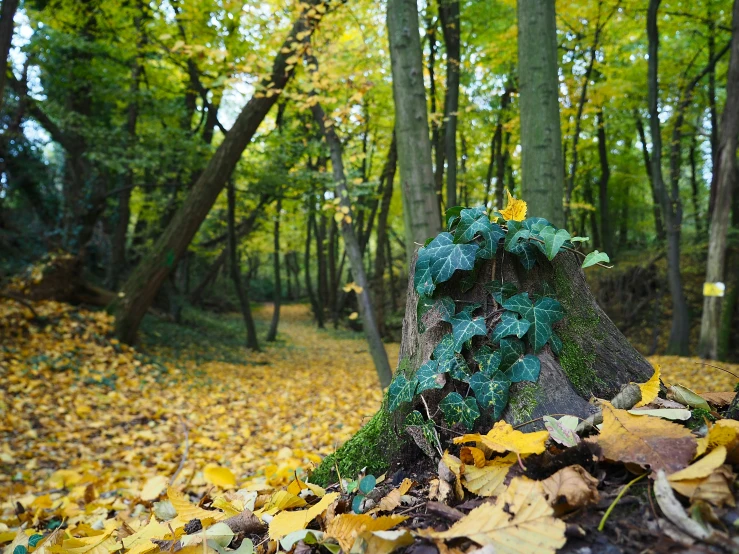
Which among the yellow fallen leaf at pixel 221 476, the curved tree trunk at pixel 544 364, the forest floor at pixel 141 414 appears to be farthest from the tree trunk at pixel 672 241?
the yellow fallen leaf at pixel 221 476

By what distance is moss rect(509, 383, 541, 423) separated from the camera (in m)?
1.35

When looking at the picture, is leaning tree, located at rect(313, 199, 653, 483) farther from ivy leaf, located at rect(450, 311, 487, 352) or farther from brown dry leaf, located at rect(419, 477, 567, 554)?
brown dry leaf, located at rect(419, 477, 567, 554)

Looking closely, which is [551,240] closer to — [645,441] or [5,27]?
[645,441]

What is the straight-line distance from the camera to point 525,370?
1.39 metres

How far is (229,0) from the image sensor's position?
587cm

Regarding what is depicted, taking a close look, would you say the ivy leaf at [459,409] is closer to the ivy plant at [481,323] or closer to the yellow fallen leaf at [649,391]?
the ivy plant at [481,323]

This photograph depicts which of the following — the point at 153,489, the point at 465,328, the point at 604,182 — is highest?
the point at 604,182

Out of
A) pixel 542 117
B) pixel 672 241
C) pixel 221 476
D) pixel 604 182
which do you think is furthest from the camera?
pixel 604 182

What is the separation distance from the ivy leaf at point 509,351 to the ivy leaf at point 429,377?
190 millimetres

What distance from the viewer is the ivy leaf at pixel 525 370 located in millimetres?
1379

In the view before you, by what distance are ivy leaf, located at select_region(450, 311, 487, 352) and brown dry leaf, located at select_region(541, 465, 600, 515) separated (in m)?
0.52

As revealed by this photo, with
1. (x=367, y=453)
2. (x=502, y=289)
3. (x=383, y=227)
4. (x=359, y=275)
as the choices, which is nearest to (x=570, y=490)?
(x=502, y=289)

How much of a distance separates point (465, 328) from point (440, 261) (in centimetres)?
23

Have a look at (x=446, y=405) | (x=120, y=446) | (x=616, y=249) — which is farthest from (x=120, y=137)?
(x=616, y=249)
